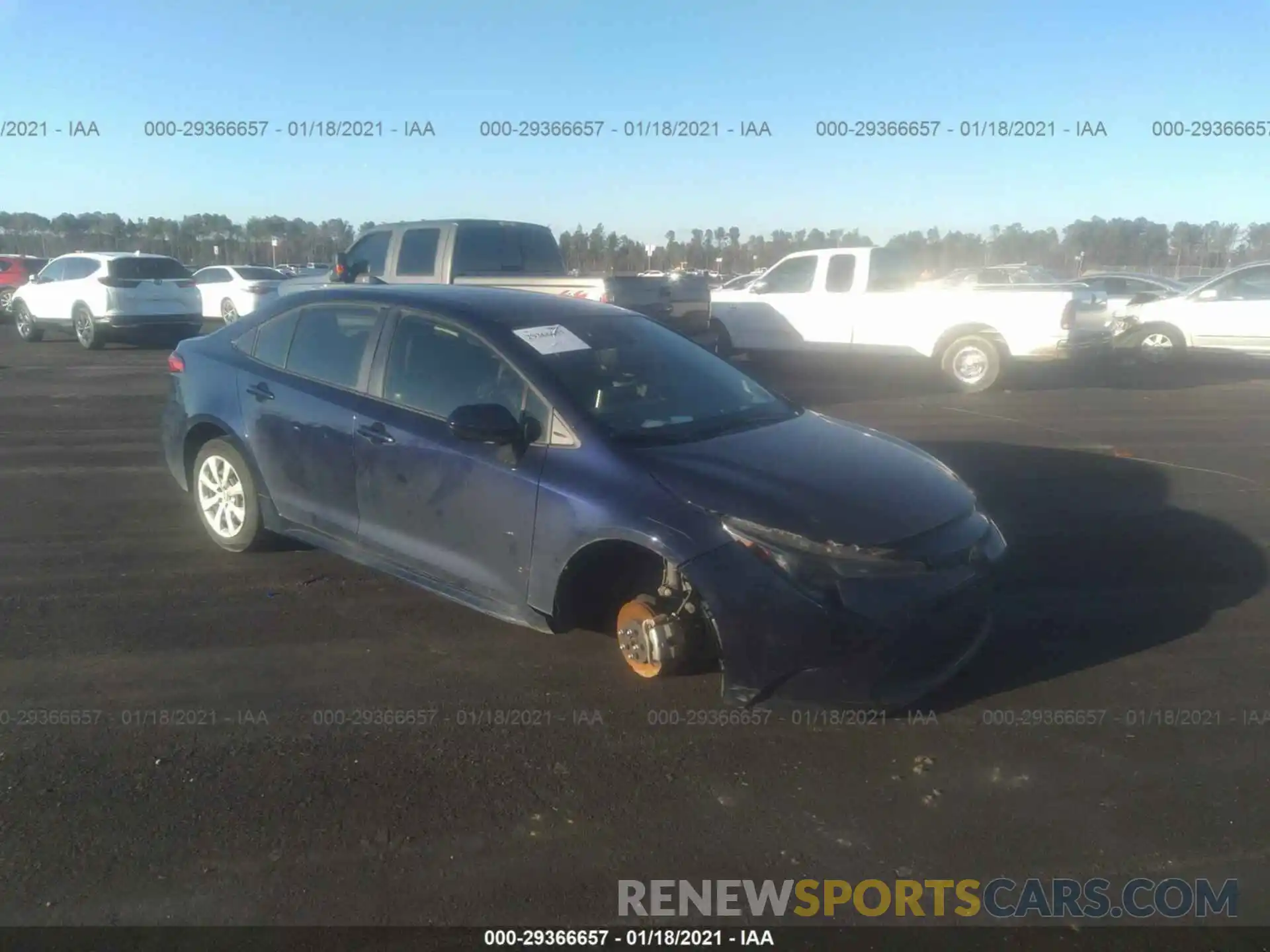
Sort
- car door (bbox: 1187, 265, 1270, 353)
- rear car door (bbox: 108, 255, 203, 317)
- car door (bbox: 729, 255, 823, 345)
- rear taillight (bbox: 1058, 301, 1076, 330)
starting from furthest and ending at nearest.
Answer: rear car door (bbox: 108, 255, 203, 317) → car door (bbox: 1187, 265, 1270, 353) → car door (bbox: 729, 255, 823, 345) → rear taillight (bbox: 1058, 301, 1076, 330)

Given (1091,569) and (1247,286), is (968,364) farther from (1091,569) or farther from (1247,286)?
(1091,569)

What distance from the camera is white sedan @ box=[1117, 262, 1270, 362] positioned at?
15609 millimetres

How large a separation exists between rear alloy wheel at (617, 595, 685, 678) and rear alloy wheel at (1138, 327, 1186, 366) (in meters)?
15.2

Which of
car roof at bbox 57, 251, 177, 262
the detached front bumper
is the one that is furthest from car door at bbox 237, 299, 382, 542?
car roof at bbox 57, 251, 177, 262

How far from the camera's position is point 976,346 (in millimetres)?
13859

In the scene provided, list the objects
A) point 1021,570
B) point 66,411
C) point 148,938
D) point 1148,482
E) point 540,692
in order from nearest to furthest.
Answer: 1. point 148,938
2. point 540,692
3. point 1021,570
4. point 1148,482
5. point 66,411

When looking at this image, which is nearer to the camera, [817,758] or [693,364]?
[817,758]

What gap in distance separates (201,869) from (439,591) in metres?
1.77

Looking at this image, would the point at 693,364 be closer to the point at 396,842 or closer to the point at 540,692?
the point at 540,692

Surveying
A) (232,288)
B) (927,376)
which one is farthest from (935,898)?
(232,288)

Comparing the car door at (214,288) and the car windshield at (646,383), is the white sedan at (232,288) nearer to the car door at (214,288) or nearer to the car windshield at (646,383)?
the car door at (214,288)

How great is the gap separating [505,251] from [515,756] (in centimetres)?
900

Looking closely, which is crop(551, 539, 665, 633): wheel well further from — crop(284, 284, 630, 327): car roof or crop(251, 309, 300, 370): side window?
crop(251, 309, 300, 370): side window

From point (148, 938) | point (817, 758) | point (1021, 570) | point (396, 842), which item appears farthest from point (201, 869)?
point (1021, 570)
